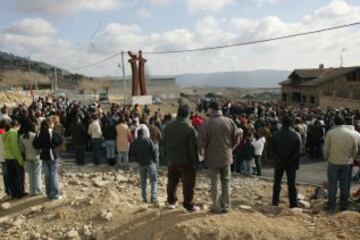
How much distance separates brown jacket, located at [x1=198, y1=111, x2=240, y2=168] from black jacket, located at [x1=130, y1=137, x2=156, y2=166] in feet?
10.9

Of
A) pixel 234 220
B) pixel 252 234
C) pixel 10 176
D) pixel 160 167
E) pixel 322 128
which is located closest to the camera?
pixel 252 234

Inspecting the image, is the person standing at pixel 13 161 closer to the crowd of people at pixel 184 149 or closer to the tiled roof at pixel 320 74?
the crowd of people at pixel 184 149

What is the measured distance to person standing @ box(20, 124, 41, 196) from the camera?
425 inches

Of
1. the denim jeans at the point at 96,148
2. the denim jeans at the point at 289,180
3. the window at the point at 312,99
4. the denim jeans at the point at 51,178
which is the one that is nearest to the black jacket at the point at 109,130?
the denim jeans at the point at 96,148

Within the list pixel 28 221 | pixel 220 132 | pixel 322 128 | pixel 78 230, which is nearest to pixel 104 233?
pixel 78 230

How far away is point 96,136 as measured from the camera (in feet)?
54.4

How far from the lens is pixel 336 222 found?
784 cm

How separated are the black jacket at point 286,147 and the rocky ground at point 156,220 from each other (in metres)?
0.95

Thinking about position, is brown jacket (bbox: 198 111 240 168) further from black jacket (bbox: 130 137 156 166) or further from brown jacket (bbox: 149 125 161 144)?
brown jacket (bbox: 149 125 161 144)

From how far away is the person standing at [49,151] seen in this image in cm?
1048

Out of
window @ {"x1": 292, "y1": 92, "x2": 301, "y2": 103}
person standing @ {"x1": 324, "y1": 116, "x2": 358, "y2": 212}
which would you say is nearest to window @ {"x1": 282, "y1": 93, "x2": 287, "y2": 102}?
window @ {"x1": 292, "y1": 92, "x2": 301, "y2": 103}

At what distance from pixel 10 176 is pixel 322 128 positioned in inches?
461

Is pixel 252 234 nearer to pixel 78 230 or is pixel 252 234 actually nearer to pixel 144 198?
pixel 78 230

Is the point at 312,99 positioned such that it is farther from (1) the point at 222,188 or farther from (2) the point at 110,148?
(1) the point at 222,188
